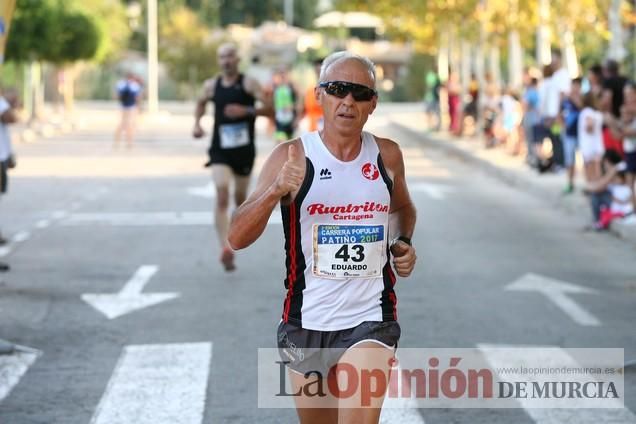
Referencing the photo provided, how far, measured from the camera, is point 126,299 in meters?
11.3

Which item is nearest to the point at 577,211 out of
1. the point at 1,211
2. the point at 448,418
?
the point at 1,211

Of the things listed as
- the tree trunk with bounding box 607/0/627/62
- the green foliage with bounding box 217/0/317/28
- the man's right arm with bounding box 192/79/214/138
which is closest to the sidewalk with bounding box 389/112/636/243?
the tree trunk with bounding box 607/0/627/62

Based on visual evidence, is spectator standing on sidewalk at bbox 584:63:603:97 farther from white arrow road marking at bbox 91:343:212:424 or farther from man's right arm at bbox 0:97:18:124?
white arrow road marking at bbox 91:343:212:424

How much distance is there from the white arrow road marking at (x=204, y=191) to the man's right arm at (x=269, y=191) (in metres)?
15.3

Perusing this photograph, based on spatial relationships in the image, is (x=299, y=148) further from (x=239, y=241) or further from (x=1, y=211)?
(x=1, y=211)

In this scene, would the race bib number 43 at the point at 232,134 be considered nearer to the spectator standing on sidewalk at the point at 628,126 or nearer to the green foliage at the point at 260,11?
the spectator standing on sidewalk at the point at 628,126

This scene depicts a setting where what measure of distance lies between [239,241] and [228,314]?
5339 mm

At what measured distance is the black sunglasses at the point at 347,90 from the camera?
522 centimetres

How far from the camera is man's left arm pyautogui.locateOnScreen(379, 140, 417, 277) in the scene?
5.33 meters

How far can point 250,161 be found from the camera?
12.6 m

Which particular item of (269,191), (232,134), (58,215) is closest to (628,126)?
(232,134)

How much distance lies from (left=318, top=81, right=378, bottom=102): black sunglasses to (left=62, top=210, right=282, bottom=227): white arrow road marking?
1167 centimetres

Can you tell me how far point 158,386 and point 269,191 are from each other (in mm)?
3370

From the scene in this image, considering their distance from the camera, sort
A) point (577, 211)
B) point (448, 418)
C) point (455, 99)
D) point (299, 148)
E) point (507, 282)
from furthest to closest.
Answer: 1. point (455, 99)
2. point (577, 211)
3. point (507, 282)
4. point (448, 418)
5. point (299, 148)
